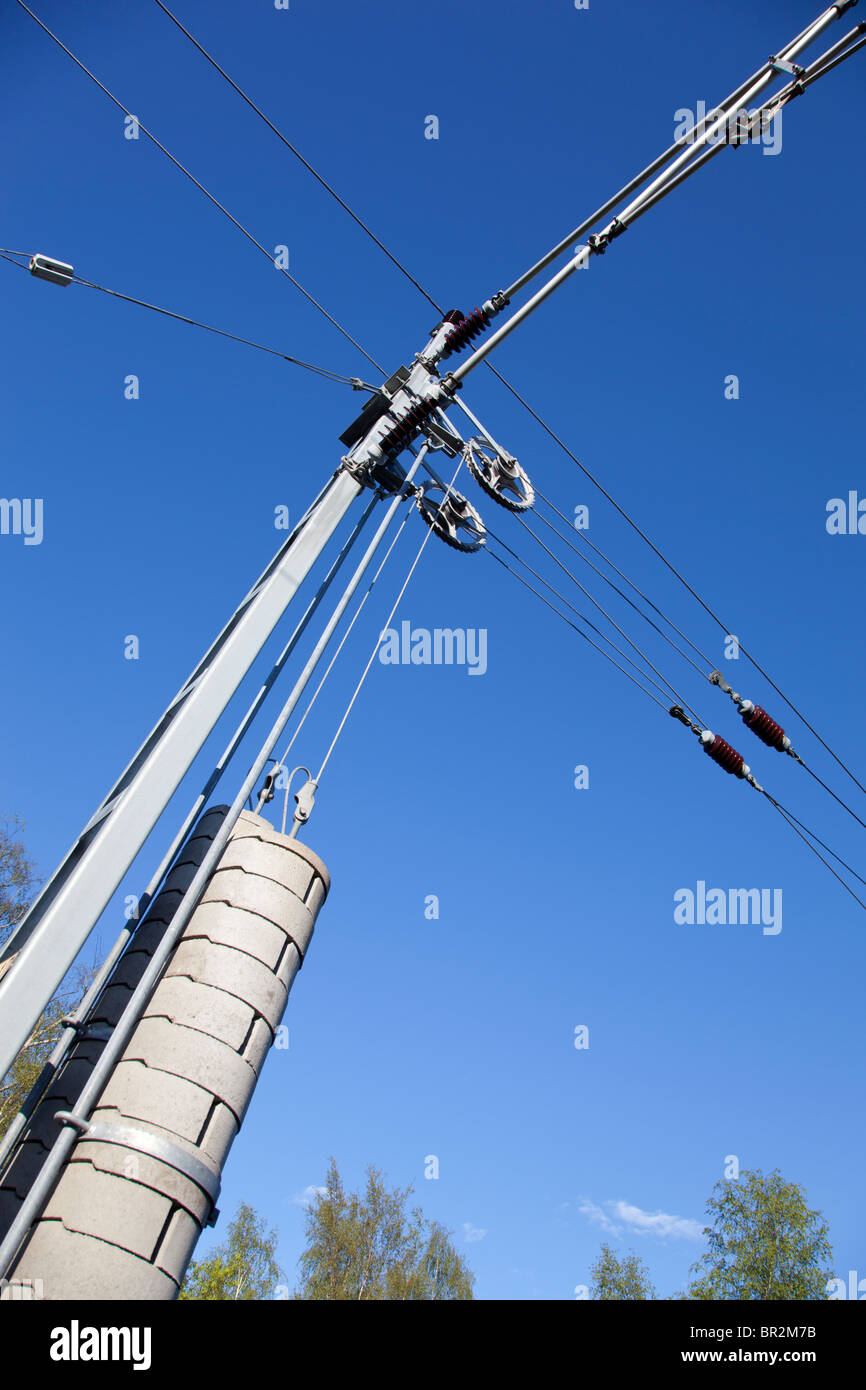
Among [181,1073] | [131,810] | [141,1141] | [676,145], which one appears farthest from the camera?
[676,145]

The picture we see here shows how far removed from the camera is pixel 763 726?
9.95 m

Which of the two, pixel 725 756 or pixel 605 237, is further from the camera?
pixel 725 756

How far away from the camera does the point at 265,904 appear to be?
20.8 feet

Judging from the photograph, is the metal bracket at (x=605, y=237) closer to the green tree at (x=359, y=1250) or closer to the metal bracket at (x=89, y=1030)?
the metal bracket at (x=89, y=1030)

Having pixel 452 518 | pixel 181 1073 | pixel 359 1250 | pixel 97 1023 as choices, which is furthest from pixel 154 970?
pixel 359 1250

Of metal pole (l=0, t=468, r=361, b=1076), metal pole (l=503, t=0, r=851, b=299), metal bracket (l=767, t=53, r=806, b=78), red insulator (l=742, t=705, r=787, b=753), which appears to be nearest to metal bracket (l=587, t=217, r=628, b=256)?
metal pole (l=503, t=0, r=851, b=299)

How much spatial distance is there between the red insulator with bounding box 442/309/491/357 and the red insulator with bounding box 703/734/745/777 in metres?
5.36

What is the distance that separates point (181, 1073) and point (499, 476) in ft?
23.7

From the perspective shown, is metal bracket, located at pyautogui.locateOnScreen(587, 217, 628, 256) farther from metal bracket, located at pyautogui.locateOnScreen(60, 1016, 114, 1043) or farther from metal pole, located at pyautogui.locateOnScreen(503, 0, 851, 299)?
metal bracket, located at pyautogui.locateOnScreen(60, 1016, 114, 1043)

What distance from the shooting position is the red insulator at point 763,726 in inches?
391

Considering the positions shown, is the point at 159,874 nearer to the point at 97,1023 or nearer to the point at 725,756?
the point at 97,1023

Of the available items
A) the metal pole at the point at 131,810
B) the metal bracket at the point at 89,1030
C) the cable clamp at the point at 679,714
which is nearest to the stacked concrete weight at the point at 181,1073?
the metal bracket at the point at 89,1030
